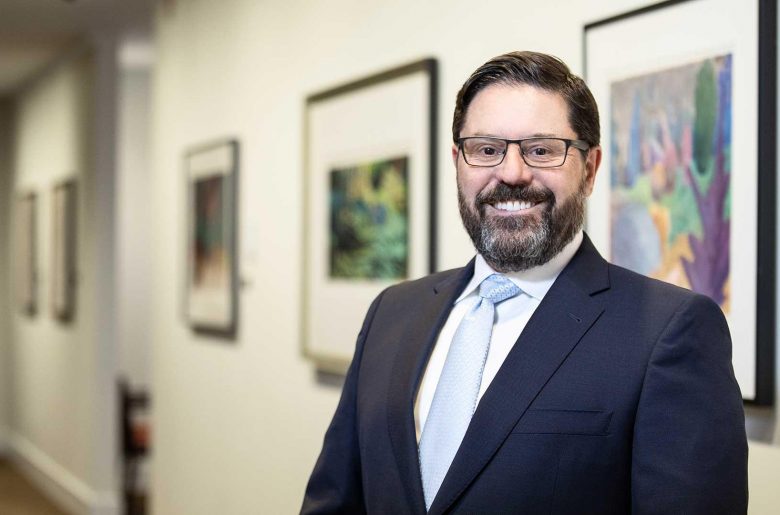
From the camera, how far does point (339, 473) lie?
173 centimetres

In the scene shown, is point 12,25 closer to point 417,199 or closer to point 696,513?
point 417,199

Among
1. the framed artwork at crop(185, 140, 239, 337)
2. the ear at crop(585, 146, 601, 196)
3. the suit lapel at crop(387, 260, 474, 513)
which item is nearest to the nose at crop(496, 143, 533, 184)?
the ear at crop(585, 146, 601, 196)

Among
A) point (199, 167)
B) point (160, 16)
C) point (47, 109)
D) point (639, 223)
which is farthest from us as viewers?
point (47, 109)

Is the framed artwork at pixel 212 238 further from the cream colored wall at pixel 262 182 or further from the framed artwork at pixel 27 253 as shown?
the framed artwork at pixel 27 253

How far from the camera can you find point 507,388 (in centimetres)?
148

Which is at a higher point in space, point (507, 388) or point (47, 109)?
point (47, 109)

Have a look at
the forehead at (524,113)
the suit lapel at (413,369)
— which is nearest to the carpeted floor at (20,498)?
the suit lapel at (413,369)

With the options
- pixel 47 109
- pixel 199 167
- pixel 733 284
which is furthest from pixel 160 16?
pixel 733 284

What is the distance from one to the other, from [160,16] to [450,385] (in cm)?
393

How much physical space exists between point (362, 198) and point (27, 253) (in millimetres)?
6327

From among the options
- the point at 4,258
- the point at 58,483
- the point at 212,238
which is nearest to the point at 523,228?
the point at 212,238

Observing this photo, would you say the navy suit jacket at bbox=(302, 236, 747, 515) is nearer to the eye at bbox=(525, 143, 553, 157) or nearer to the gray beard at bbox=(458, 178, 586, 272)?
the gray beard at bbox=(458, 178, 586, 272)

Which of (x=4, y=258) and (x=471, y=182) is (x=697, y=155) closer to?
(x=471, y=182)

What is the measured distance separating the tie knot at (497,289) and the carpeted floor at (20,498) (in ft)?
19.8
